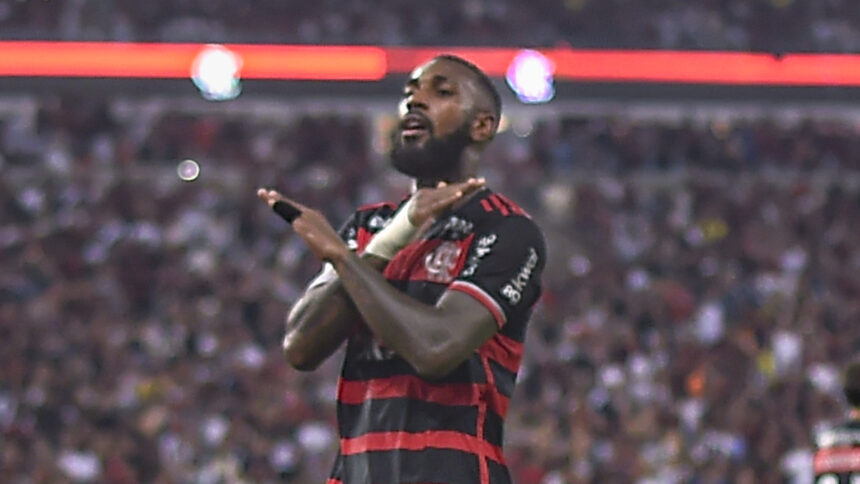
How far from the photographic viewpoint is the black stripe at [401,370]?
131 inches

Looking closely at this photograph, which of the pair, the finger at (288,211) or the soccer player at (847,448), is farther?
the soccer player at (847,448)

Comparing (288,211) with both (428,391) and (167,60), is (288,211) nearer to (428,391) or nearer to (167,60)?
(428,391)

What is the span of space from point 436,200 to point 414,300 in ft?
0.73

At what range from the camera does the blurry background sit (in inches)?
514

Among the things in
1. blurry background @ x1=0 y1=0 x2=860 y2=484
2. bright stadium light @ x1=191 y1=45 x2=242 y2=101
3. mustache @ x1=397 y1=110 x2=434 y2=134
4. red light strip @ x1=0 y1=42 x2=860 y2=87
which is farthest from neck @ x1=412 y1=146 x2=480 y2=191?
bright stadium light @ x1=191 y1=45 x2=242 y2=101

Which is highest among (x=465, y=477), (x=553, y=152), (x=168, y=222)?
(x=553, y=152)

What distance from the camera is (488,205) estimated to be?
3.44m

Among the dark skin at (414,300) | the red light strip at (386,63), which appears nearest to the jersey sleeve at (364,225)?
the dark skin at (414,300)

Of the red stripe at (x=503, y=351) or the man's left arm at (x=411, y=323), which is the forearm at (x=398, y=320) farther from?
the red stripe at (x=503, y=351)

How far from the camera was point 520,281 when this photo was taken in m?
3.35

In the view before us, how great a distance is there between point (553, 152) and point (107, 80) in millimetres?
Result: 4979

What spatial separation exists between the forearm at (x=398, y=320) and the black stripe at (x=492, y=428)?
26 cm

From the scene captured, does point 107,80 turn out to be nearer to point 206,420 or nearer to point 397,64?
point 397,64

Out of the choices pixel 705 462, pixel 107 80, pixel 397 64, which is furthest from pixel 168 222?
pixel 705 462
